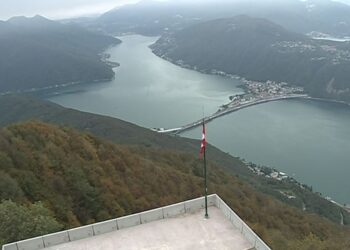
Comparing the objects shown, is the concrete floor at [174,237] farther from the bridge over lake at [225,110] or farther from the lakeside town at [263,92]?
the lakeside town at [263,92]

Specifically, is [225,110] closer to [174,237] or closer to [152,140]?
[152,140]

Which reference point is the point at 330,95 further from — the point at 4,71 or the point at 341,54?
the point at 4,71

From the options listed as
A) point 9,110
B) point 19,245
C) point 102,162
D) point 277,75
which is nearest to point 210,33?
point 277,75

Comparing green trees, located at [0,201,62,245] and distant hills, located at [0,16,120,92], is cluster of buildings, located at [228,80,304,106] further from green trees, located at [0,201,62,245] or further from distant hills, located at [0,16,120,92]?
green trees, located at [0,201,62,245]

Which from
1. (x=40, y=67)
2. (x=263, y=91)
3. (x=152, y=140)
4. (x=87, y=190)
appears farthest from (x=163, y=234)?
(x=40, y=67)

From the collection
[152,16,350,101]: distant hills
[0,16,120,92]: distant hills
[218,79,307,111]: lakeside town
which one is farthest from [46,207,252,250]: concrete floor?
[0,16,120,92]: distant hills

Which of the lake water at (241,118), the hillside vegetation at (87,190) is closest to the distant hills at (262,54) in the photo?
the lake water at (241,118)
